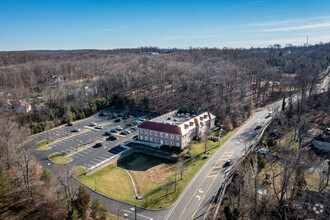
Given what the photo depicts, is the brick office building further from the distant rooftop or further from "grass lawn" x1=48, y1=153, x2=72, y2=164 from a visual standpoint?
"grass lawn" x1=48, y1=153, x2=72, y2=164

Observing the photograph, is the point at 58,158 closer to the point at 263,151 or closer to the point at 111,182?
the point at 111,182

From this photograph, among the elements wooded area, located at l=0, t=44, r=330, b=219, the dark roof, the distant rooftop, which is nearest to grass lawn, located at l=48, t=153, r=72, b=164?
wooded area, located at l=0, t=44, r=330, b=219

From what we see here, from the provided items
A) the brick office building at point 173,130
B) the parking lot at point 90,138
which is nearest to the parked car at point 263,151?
the brick office building at point 173,130

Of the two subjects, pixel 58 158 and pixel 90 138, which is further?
pixel 90 138

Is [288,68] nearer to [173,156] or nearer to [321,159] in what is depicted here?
[321,159]

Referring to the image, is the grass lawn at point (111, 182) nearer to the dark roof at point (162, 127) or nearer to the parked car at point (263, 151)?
the dark roof at point (162, 127)

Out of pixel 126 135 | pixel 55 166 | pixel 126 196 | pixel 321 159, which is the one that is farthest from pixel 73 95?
pixel 321 159

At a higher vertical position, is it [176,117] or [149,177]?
[176,117]

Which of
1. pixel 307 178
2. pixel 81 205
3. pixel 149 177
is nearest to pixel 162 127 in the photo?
pixel 149 177
